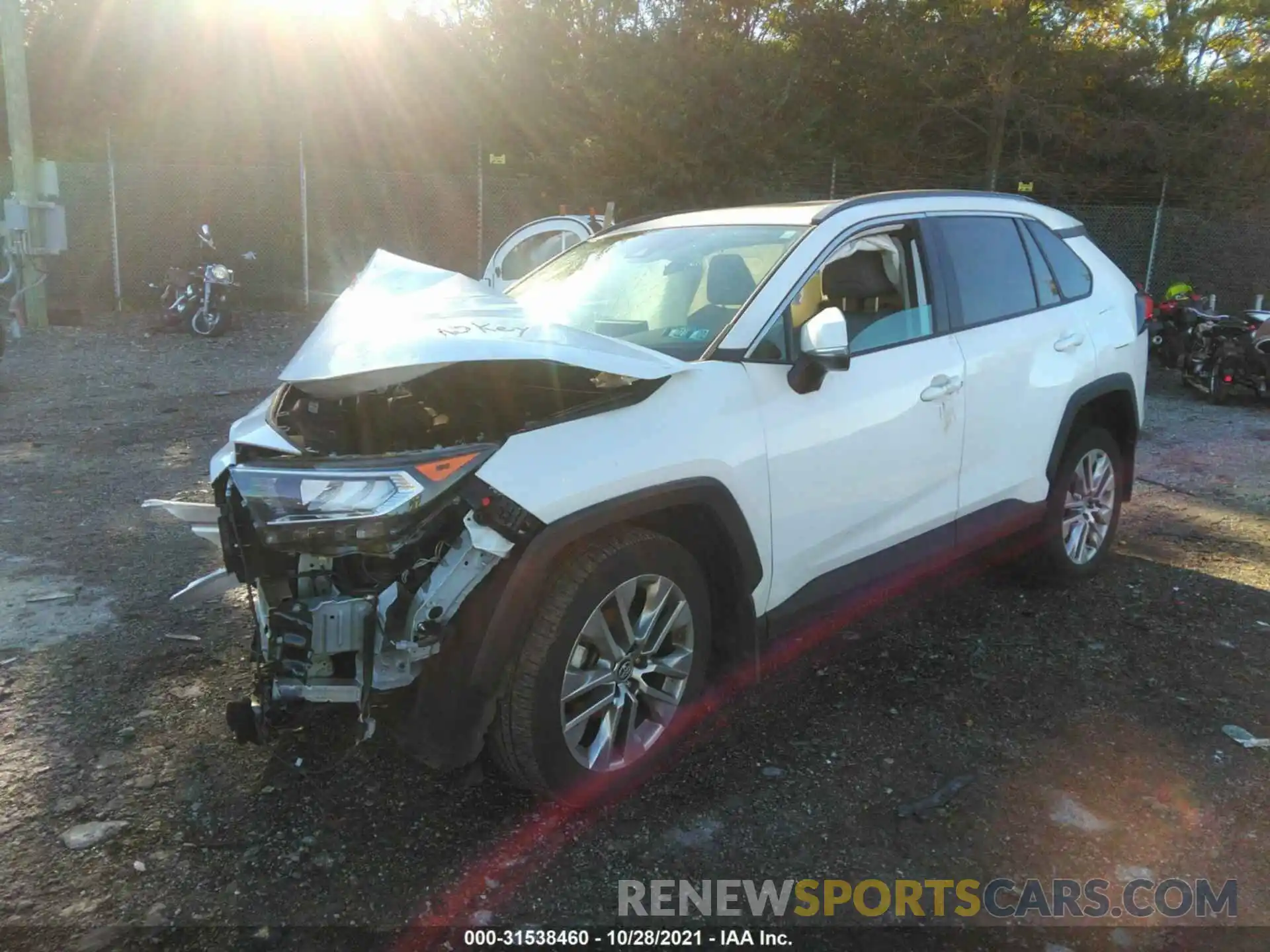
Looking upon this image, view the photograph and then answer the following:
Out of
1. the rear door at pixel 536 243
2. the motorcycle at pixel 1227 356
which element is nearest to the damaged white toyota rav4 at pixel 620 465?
the rear door at pixel 536 243

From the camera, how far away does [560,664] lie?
274 cm

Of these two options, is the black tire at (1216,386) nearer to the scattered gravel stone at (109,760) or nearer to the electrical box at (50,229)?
the scattered gravel stone at (109,760)

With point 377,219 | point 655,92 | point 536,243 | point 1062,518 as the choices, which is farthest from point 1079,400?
point 377,219

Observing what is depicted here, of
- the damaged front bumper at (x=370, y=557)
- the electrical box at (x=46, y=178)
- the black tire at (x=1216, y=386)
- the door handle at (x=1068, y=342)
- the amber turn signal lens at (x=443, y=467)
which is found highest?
the electrical box at (x=46, y=178)

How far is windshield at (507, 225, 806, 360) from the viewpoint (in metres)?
3.47

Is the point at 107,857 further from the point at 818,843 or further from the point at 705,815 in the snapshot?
the point at 818,843

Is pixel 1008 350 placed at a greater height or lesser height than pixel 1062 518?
greater

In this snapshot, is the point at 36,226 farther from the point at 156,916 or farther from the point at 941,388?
the point at 941,388

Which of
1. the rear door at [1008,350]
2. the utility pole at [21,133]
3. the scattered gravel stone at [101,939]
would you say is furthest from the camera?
the utility pole at [21,133]

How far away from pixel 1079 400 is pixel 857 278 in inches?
58.8

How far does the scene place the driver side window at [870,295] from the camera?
3.45 meters

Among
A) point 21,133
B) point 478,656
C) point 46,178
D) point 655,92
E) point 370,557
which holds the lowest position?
point 478,656

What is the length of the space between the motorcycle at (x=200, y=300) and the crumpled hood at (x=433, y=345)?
1078 centimetres

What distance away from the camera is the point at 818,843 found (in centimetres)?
285
